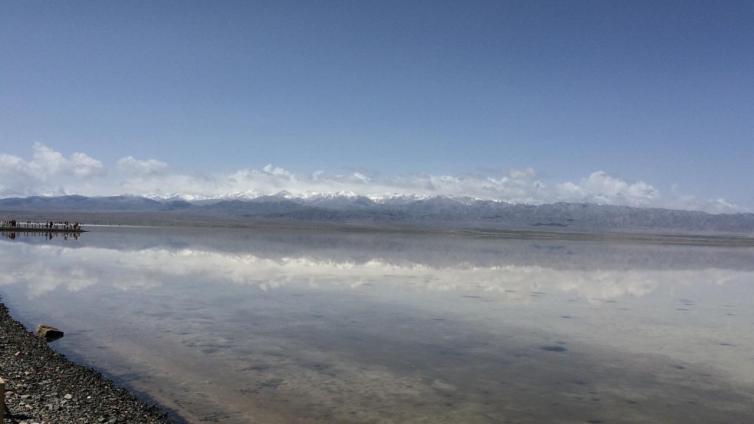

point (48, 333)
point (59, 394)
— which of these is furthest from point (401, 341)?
point (48, 333)

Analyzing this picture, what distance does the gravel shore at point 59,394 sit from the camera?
912 cm

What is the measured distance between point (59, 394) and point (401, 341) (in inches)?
336

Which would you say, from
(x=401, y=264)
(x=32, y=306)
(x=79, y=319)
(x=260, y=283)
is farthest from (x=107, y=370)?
(x=401, y=264)

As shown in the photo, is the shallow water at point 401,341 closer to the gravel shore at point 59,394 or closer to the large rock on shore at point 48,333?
the large rock on shore at point 48,333

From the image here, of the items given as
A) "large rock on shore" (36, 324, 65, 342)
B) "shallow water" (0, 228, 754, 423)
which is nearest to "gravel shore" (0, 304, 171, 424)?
"shallow water" (0, 228, 754, 423)

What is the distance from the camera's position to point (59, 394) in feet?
33.3

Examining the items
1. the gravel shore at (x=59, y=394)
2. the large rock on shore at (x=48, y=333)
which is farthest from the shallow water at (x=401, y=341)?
the gravel shore at (x=59, y=394)

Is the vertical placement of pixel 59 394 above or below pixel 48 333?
below

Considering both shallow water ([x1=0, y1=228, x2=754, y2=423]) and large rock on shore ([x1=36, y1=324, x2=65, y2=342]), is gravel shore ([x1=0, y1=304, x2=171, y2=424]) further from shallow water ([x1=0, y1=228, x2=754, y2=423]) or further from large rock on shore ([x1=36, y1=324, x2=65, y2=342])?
large rock on shore ([x1=36, y1=324, x2=65, y2=342])

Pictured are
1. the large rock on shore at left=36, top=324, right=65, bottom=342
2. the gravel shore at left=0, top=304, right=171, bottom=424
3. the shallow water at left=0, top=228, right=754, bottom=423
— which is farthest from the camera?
the large rock on shore at left=36, top=324, right=65, bottom=342

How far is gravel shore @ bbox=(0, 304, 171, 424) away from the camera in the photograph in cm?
912

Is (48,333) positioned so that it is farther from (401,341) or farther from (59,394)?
(401,341)

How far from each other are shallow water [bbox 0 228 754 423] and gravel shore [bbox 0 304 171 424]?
0.65 meters

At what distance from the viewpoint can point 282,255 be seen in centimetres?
4062
